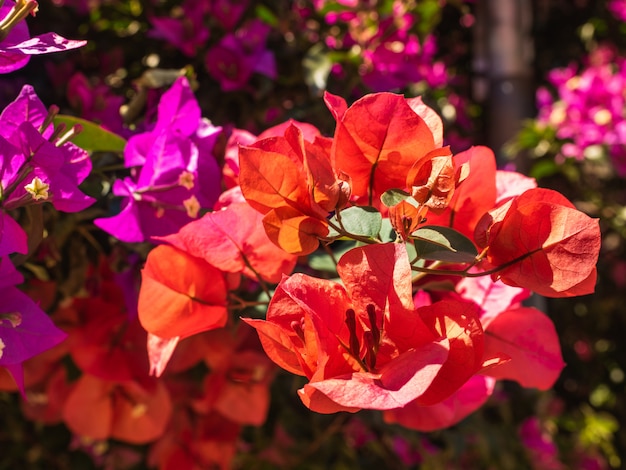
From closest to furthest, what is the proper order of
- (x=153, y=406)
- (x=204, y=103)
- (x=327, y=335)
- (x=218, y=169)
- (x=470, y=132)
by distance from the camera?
(x=327, y=335)
(x=218, y=169)
(x=153, y=406)
(x=204, y=103)
(x=470, y=132)

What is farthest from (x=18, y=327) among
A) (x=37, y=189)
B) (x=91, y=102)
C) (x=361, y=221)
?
(x=91, y=102)

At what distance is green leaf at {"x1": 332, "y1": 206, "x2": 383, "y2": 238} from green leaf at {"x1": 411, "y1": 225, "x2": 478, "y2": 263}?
0.06 feet

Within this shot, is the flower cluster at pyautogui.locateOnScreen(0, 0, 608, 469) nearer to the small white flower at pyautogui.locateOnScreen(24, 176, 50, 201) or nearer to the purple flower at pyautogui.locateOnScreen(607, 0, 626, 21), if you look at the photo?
the small white flower at pyautogui.locateOnScreen(24, 176, 50, 201)

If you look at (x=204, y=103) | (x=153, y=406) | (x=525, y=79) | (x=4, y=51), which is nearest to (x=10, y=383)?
(x=153, y=406)

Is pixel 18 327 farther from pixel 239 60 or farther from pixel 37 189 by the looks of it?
pixel 239 60

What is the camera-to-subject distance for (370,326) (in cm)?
32

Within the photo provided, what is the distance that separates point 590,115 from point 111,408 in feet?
3.36

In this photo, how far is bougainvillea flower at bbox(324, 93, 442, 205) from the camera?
356 millimetres

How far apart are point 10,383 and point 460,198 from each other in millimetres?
325

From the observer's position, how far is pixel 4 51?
35 cm

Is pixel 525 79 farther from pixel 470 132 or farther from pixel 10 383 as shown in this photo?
pixel 10 383

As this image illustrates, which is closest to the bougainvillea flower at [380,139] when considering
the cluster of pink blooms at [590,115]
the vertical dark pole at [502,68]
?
the vertical dark pole at [502,68]

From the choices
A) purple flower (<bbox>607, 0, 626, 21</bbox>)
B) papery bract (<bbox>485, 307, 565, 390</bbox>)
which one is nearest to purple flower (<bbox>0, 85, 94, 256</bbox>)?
papery bract (<bbox>485, 307, 565, 390</bbox>)

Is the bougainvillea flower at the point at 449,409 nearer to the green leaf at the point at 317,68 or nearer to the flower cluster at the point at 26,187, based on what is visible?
the flower cluster at the point at 26,187
